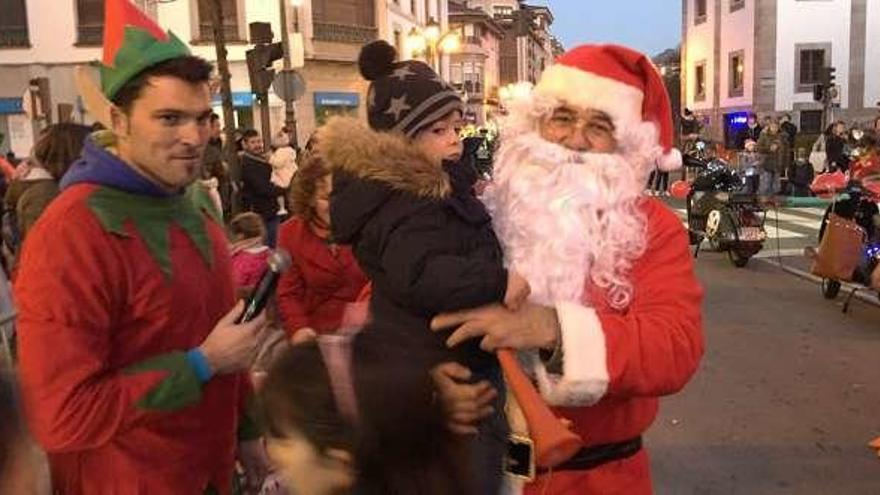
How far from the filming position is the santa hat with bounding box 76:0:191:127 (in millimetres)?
2363

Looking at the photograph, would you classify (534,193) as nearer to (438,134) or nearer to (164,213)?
(438,134)

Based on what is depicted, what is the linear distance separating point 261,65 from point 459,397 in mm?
13433

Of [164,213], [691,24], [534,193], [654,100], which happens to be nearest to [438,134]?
[534,193]

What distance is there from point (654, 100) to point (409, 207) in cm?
75

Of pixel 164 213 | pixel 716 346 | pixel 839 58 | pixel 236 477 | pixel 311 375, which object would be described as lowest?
pixel 716 346

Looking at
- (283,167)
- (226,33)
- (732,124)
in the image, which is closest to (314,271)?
(283,167)

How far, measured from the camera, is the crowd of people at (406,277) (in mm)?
1903

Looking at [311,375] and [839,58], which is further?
[839,58]

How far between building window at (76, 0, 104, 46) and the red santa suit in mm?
33360

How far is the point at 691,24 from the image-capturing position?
51750mm

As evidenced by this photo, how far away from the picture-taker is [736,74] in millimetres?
45125

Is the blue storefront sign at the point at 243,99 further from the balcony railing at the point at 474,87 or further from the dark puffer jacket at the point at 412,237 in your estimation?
the balcony railing at the point at 474,87

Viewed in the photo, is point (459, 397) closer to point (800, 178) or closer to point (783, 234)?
point (783, 234)

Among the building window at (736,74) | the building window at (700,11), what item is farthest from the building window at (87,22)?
the building window at (700,11)
